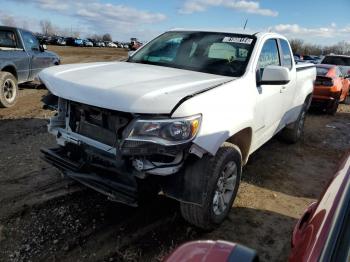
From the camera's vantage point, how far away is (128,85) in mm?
3363

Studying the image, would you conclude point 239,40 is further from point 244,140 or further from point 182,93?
point 182,93

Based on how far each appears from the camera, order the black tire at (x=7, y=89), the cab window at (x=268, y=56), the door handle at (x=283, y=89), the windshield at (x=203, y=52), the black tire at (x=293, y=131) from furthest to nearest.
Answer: the black tire at (x=7, y=89) < the black tire at (x=293, y=131) < the door handle at (x=283, y=89) < the cab window at (x=268, y=56) < the windshield at (x=203, y=52)

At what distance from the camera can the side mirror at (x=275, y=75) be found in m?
4.12

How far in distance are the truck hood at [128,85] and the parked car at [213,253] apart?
1547 millimetres

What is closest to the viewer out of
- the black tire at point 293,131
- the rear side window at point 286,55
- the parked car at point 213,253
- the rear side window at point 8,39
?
the parked car at point 213,253

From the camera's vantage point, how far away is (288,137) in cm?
714

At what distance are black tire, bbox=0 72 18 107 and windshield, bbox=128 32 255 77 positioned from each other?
4.71 meters

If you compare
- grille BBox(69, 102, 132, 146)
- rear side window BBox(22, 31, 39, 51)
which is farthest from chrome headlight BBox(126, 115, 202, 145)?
rear side window BBox(22, 31, 39, 51)

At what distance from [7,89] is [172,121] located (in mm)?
7073

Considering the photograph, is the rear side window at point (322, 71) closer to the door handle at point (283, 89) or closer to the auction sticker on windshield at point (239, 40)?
the door handle at point (283, 89)

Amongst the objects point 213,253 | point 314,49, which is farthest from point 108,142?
point 314,49

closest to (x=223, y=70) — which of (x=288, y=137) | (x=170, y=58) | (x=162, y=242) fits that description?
(x=170, y=58)

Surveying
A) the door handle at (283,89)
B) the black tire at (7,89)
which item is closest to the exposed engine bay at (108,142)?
the door handle at (283,89)

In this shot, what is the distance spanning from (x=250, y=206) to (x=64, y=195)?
2.12 meters
